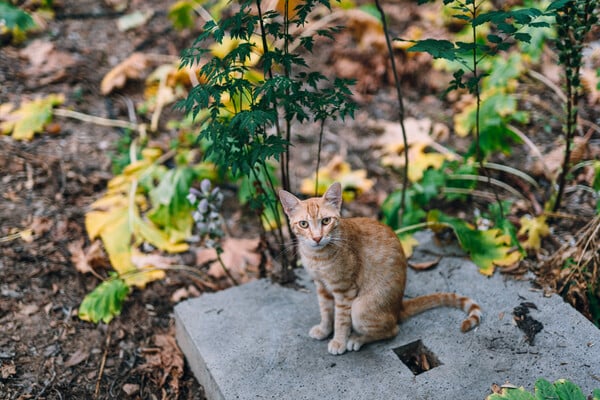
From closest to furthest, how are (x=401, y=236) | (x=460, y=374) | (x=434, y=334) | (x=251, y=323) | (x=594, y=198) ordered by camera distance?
(x=460, y=374)
(x=434, y=334)
(x=251, y=323)
(x=401, y=236)
(x=594, y=198)

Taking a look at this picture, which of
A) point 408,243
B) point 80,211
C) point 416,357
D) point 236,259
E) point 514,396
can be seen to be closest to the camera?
point 514,396

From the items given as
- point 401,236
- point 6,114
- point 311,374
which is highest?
point 6,114

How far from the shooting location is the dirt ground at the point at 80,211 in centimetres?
348

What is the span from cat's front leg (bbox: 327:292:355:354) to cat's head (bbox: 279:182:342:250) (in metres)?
0.36

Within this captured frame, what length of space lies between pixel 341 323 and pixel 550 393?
3.69 ft

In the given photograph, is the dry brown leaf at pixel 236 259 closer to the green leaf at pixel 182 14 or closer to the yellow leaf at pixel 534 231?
the yellow leaf at pixel 534 231

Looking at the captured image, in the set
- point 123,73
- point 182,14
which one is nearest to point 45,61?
point 123,73

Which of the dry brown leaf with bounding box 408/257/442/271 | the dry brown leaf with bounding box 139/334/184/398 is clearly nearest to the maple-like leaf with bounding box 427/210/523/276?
the dry brown leaf with bounding box 408/257/442/271

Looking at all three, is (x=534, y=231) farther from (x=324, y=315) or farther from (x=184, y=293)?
(x=184, y=293)

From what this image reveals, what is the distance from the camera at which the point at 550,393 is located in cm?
247

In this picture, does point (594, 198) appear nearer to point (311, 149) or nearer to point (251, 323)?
point (311, 149)

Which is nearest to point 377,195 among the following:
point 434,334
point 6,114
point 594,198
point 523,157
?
point 523,157

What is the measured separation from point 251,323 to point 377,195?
7.31ft

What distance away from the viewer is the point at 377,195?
5.20 metres
